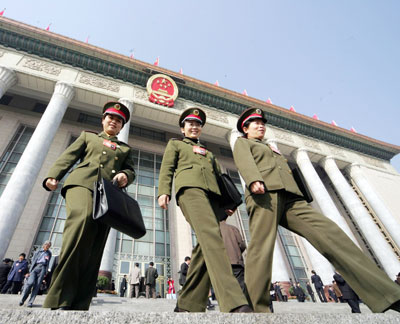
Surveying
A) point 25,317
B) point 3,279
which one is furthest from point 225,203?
point 3,279

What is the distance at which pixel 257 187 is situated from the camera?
7.15 ft

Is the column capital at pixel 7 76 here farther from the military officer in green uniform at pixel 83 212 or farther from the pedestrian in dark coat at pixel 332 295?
the pedestrian in dark coat at pixel 332 295

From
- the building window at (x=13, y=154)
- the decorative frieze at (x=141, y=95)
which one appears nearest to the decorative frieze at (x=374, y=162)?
the decorative frieze at (x=141, y=95)

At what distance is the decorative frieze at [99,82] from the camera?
38.7ft

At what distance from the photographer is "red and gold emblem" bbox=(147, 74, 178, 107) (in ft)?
42.0

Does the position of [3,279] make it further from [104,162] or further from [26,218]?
[104,162]

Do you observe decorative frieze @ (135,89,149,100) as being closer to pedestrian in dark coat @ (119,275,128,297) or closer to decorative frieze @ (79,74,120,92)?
decorative frieze @ (79,74,120,92)

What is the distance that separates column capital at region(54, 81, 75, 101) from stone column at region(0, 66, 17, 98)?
1621 millimetres

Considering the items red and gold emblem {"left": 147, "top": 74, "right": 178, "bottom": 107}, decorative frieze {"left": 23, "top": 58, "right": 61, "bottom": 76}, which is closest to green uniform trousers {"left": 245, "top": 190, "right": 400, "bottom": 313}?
red and gold emblem {"left": 147, "top": 74, "right": 178, "bottom": 107}

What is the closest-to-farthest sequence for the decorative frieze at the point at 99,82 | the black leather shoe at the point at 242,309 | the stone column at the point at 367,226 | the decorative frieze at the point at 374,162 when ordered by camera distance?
the black leather shoe at the point at 242,309
the decorative frieze at the point at 99,82
the stone column at the point at 367,226
the decorative frieze at the point at 374,162

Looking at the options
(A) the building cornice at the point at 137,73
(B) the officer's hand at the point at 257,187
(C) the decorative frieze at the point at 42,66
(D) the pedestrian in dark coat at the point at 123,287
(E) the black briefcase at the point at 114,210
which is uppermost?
(A) the building cornice at the point at 137,73

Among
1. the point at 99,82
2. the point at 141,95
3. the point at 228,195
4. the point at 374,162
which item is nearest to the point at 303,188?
the point at 228,195

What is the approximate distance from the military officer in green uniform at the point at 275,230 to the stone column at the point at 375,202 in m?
16.3

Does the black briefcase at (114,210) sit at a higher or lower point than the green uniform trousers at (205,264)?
higher
